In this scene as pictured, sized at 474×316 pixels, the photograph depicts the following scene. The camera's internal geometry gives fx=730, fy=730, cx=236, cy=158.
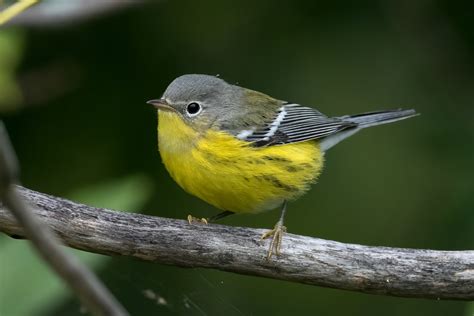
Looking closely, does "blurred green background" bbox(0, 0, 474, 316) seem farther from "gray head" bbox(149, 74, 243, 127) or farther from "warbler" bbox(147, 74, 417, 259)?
"gray head" bbox(149, 74, 243, 127)

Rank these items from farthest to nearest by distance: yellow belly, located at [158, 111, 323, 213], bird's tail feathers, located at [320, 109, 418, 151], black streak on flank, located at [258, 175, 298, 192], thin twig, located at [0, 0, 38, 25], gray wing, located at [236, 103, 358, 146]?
bird's tail feathers, located at [320, 109, 418, 151]
gray wing, located at [236, 103, 358, 146]
black streak on flank, located at [258, 175, 298, 192]
yellow belly, located at [158, 111, 323, 213]
thin twig, located at [0, 0, 38, 25]

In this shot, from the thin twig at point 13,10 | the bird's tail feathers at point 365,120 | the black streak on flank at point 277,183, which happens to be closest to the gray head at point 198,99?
the black streak on flank at point 277,183

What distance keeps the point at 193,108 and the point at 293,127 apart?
2.11 ft

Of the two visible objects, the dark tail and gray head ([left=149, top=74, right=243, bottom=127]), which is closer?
gray head ([left=149, top=74, right=243, bottom=127])

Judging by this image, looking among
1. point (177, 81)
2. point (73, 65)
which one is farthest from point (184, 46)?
point (177, 81)

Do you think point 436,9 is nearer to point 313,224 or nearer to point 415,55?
point 415,55

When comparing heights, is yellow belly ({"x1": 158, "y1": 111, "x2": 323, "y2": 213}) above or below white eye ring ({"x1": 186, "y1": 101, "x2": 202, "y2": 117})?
below

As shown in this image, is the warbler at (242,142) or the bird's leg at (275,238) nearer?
the bird's leg at (275,238)

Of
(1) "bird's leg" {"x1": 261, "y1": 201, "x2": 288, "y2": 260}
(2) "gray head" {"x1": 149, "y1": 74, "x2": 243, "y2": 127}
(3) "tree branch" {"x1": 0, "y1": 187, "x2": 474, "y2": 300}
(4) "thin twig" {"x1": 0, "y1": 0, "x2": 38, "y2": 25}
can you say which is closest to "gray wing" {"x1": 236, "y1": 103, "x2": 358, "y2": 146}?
(2) "gray head" {"x1": 149, "y1": 74, "x2": 243, "y2": 127}

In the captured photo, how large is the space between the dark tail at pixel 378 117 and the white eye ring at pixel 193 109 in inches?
38.3

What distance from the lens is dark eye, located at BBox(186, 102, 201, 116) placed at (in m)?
4.01

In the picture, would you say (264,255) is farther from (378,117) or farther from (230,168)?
(378,117)

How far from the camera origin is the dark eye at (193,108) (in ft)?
13.2

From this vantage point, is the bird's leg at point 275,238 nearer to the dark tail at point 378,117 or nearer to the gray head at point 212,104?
the gray head at point 212,104
